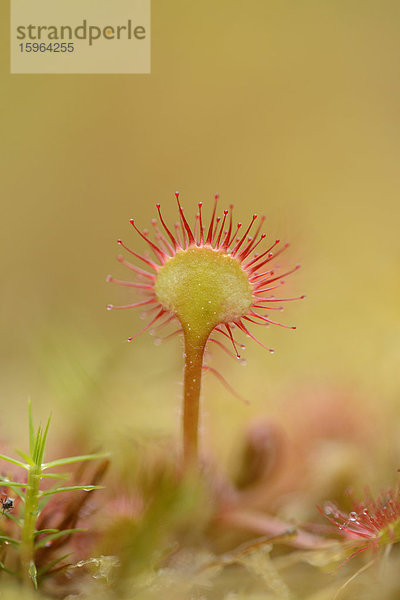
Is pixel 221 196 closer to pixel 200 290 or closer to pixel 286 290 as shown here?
pixel 286 290

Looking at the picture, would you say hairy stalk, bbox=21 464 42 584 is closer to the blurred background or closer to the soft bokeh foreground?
the soft bokeh foreground

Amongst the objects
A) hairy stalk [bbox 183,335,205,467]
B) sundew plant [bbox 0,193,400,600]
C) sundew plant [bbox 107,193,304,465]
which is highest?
sundew plant [bbox 107,193,304,465]

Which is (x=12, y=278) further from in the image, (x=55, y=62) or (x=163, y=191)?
(x=55, y=62)

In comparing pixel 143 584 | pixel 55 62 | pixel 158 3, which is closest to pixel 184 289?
pixel 143 584

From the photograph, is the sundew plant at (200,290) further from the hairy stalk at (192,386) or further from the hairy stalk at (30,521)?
the hairy stalk at (30,521)

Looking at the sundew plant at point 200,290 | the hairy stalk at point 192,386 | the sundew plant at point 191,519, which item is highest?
the sundew plant at point 200,290

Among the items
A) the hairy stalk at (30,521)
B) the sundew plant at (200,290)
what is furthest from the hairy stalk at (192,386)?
the hairy stalk at (30,521)

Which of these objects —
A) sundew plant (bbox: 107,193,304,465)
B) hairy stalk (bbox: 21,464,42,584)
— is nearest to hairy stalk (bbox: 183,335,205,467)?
sundew plant (bbox: 107,193,304,465)

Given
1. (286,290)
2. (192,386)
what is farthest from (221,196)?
(192,386)
